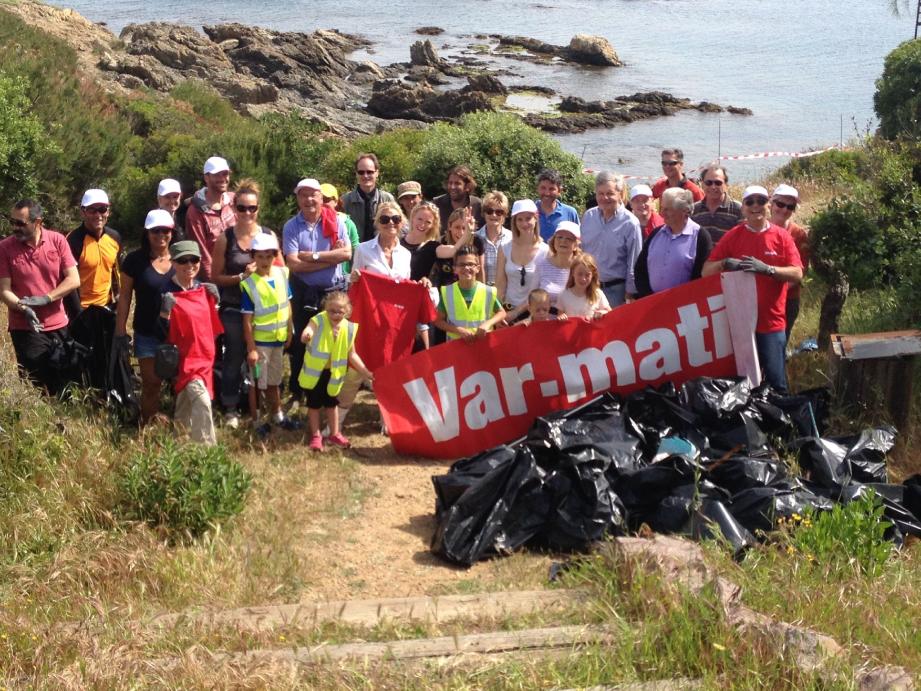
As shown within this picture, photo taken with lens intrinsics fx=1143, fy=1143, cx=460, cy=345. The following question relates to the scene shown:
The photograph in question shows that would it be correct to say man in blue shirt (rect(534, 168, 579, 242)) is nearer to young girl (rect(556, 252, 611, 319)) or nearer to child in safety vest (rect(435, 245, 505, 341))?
young girl (rect(556, 252, 611, 319))

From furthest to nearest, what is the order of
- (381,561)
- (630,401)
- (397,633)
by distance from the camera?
(630,401) < (381,561) < (397,633)

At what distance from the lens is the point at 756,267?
27.8 ft

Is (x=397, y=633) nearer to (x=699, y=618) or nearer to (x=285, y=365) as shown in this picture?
(x=699, y=618)

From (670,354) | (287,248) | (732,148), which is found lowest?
(732,148)

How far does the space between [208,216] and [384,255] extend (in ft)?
4.80

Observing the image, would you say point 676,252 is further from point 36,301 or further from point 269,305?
point 36,301

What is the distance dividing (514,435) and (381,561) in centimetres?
220

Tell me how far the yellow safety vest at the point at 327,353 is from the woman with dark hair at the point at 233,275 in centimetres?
64

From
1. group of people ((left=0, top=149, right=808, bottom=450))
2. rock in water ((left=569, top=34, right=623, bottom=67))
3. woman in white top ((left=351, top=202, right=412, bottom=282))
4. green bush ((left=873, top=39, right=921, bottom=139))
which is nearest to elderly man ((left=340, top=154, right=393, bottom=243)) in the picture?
group of people ((left=0, top=149, right=808, bottom=450))

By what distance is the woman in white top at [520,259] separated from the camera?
29.4ft

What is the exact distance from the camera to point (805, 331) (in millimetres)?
11508

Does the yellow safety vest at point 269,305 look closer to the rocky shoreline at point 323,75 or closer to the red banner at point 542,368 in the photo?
the red banner at point 542,368

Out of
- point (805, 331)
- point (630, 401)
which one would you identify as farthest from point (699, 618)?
point (805, 331)

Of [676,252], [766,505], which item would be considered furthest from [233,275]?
[766,505]
